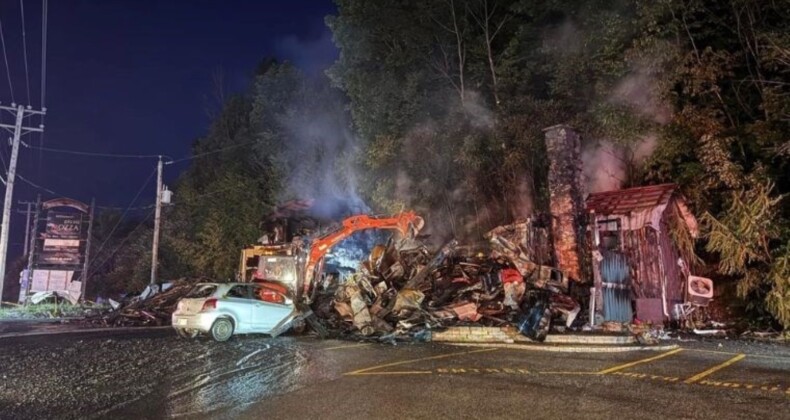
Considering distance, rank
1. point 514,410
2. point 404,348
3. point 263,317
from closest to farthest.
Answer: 1. point 514,410
2. point 404,348
3. point 263,317

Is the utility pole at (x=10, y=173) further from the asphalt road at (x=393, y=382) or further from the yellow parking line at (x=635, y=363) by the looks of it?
the yellow parking line at (x=635, y=363)

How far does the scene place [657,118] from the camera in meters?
16.0

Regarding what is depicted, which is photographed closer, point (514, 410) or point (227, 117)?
point (514, 410)

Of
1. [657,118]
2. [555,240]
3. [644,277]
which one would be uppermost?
[657,118]

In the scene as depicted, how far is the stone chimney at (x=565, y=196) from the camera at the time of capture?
15.3 metres

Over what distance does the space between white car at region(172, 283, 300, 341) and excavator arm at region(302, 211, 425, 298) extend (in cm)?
210

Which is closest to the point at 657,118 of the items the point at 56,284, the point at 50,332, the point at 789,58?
the point at 789,58

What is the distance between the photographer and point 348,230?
17.8m

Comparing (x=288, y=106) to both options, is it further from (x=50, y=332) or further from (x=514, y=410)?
(x=514, y=410)

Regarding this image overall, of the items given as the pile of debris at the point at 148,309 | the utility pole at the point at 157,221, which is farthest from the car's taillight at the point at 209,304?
the utility pole at the point at 157,221

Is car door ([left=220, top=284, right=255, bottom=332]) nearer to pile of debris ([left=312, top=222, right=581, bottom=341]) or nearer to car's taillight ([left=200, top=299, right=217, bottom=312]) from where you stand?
car's taillight ([left=200, top=299, right=217, bottom=312])

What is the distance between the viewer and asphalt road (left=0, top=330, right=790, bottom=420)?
20.8ft

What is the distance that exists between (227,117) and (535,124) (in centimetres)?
3394

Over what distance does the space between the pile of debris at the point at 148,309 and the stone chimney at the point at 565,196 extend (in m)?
13.7
